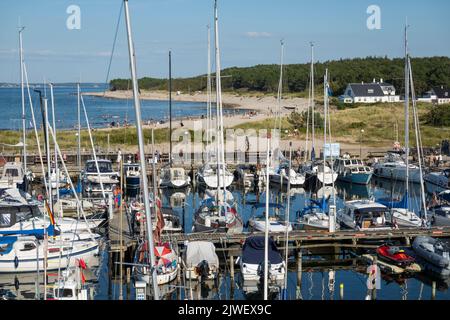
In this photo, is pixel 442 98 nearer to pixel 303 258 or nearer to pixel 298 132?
pixel 298 132

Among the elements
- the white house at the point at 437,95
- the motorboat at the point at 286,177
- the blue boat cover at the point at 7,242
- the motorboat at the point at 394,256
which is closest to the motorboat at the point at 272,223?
the motorboat at the point at 394,256

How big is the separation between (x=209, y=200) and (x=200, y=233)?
488cm

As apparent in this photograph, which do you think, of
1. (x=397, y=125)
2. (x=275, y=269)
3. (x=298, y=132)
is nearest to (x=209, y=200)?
(x=275, y=269)

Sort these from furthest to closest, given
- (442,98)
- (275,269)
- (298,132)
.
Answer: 1. (442,98)
2. (298,132)
3. (275,269)

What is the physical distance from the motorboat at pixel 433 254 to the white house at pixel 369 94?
243ft

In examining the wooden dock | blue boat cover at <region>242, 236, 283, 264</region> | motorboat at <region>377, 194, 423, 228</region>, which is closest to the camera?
blue boat cover at <region>242, 236, 283, 264</region>

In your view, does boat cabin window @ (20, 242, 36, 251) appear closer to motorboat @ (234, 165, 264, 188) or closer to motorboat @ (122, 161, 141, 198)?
motorboat @ (122, 161, 141, 198)

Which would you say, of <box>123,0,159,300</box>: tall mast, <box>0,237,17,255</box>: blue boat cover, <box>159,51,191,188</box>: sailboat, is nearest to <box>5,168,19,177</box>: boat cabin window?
<box>159,51,191,188</box>: sailboat

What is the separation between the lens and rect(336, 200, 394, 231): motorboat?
1081 inches

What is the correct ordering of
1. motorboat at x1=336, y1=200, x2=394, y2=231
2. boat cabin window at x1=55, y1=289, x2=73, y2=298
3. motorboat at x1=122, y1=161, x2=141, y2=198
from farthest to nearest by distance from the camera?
motorboat at x1=122, y1=161, x2=141, y2=198 < motorboat at x1=336, y1=200, x2=394, y2=231 < boat cabin window at x1=55, y1=289, x2=73, y2=298

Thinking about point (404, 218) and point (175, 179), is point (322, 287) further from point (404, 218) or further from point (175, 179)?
point (175, 179)

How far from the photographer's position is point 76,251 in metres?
23.4

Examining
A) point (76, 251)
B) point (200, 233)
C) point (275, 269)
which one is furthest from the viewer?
point (200, 233)

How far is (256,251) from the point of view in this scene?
22453mm
